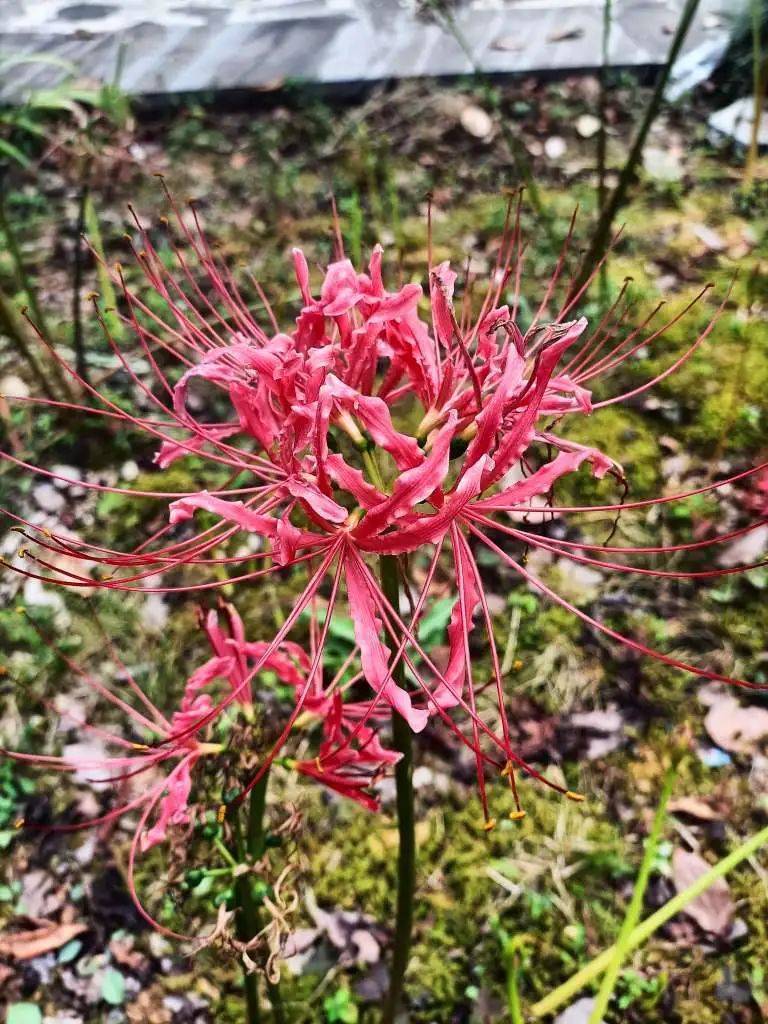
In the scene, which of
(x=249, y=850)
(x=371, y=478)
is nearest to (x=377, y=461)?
(x=371, y=478)

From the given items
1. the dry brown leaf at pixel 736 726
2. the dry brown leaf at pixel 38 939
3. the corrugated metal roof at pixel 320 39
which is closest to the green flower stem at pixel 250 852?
the dry brown leaf at pixel 38 939

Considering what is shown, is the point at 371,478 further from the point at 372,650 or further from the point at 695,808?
the point at 695,808

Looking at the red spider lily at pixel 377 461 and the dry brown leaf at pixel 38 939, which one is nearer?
the red spider lily at pixel 377 461

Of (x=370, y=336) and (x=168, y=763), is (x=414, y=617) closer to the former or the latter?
(x=370, y=336)

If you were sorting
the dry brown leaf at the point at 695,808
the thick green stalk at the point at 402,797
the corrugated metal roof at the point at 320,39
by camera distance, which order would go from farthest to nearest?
the corrugated metal roof at the point at 320,39, the dry brown leaf at the point at 695,808, the thick green stalk at the point at 402,797

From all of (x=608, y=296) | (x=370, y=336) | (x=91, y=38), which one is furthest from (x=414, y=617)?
(x=91, y=38)

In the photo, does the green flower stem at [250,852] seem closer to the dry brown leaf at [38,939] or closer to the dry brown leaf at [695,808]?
the dry brown leaf at [38,939]
